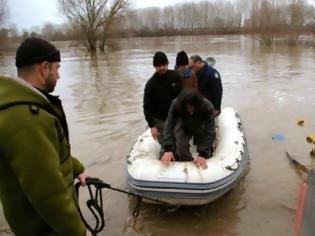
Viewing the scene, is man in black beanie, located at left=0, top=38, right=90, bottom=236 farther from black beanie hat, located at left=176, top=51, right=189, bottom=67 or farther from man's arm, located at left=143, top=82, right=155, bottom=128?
black beanie hat, located at left=176, top=51, right=189, bottom=67

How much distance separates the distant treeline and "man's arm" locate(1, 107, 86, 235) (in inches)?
297

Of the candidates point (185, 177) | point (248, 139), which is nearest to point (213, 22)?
point (248, 139)

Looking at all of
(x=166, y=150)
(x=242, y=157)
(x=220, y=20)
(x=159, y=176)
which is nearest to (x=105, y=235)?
(x=159, y=176)

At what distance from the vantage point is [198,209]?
410cm

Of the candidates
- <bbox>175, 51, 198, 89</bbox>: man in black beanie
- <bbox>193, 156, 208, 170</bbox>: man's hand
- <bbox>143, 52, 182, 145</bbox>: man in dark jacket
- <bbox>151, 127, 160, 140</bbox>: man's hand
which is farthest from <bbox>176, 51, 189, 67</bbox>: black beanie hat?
<bbox>193, 156, 208, 170</bbox>: man's hand

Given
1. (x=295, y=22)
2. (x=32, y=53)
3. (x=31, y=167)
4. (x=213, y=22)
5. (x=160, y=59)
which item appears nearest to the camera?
(x=31, y=167)

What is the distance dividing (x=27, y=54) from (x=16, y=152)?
1.54 ft

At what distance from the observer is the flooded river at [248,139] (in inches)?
154

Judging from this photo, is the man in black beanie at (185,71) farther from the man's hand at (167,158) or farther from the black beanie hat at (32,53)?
the black beanie hat at (32,53)

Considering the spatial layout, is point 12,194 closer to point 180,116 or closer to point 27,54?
point 27,54

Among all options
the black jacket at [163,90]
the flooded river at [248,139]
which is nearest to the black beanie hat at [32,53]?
the flooded river at [248,139]

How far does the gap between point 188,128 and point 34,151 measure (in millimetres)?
2627

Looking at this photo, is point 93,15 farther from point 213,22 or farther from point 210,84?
point 213,22

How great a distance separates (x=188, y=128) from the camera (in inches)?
158
